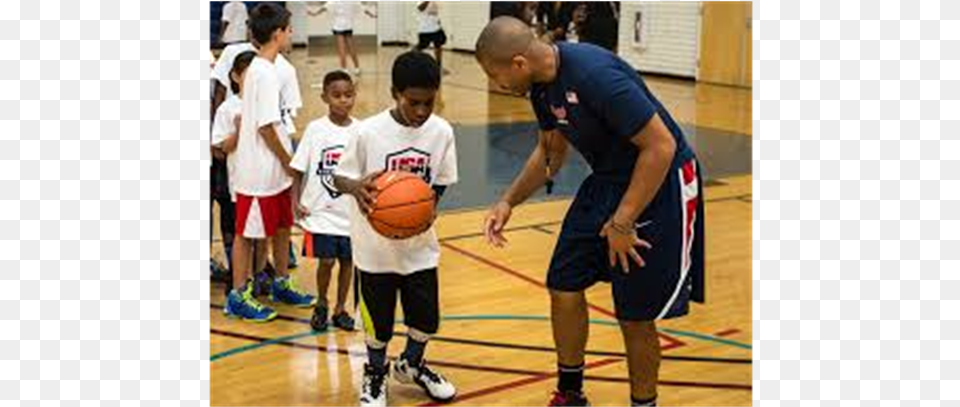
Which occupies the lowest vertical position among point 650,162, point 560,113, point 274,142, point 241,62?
point 274,142

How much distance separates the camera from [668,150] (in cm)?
333

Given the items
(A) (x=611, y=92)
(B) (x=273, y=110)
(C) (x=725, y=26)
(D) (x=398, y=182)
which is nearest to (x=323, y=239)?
(B) (x=273, y=110)

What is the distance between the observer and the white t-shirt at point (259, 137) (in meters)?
4.80

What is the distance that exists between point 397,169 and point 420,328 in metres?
0.63

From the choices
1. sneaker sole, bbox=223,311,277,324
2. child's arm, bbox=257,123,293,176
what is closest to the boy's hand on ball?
child's arm, bbox=257,123,293,176

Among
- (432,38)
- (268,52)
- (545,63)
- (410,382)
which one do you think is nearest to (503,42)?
(545,63)

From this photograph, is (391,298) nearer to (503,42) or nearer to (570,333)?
(570,333)

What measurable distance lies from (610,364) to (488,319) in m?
0.81

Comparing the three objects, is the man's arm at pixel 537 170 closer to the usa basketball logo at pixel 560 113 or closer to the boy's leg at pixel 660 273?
the usa basketball logo at pixel 560 113

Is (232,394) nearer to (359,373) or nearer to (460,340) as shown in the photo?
(359,373)

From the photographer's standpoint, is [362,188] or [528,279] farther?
[528,279]

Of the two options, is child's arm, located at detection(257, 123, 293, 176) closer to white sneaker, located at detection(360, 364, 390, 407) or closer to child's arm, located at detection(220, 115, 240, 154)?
child's arm, located at detection(220, 115, 240, 154)

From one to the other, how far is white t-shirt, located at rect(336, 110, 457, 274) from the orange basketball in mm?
100

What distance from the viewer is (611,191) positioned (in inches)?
145
